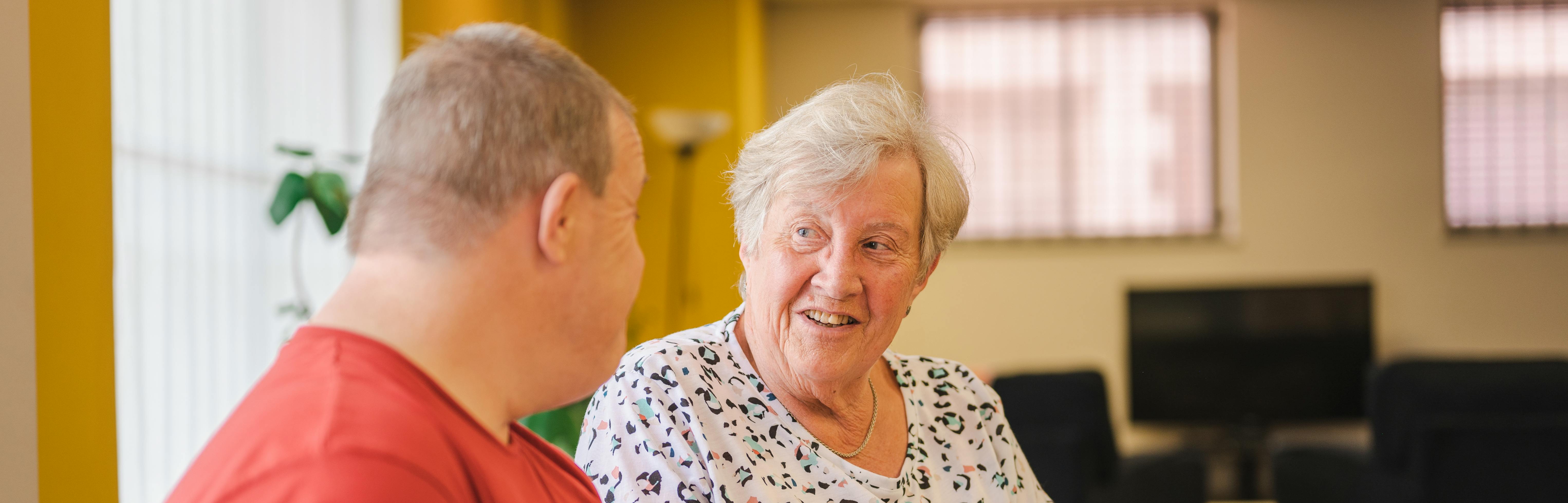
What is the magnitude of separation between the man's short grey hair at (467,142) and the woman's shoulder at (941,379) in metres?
0.97

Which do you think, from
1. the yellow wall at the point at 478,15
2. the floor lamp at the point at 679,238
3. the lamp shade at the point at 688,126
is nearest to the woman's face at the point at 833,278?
the yellow wall at the point at 478,15

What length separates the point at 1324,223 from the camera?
612 centimetres

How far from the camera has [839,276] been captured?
137 centimetres

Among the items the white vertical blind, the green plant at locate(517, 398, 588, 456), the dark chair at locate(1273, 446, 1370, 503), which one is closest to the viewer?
the white vertical blind

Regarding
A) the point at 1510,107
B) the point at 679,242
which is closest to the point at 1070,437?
the point at 679,242

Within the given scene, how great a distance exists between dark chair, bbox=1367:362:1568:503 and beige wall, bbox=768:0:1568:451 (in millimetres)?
2684

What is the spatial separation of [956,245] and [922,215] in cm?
488

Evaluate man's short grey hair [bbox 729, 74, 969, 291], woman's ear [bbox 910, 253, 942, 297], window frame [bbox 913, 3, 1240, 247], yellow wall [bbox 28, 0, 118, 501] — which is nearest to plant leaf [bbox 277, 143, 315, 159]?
yellow wall [bbox 28, 0, 118, 501]

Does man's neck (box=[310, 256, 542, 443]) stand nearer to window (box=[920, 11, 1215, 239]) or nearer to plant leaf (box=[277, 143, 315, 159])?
plant leaf (box=[277, 143, 315, 159])

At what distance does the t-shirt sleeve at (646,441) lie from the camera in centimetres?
118

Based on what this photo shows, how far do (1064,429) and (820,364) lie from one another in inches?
100.0

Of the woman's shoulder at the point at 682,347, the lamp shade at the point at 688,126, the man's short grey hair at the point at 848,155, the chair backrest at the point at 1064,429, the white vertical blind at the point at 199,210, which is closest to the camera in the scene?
the woman's shoulder at the point at 682,347

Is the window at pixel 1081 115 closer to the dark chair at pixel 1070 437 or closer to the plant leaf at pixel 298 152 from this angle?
the dark chair at pixel 1070 437

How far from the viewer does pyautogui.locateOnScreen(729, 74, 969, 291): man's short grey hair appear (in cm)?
139
